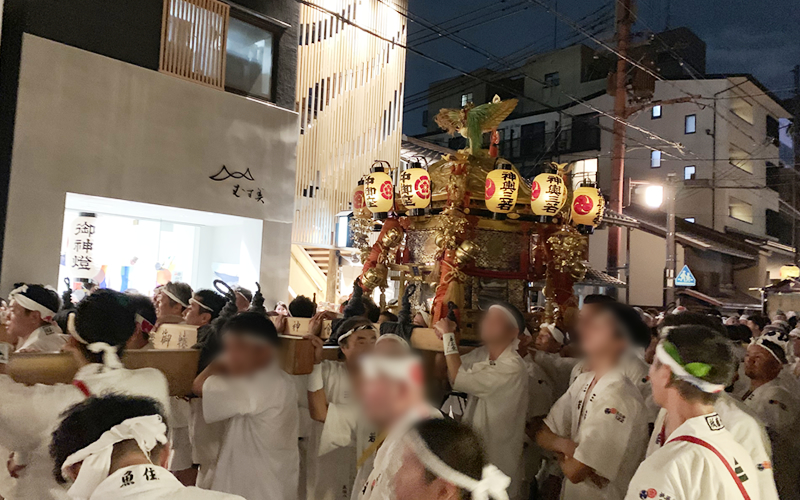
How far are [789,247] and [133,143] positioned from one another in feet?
93.6

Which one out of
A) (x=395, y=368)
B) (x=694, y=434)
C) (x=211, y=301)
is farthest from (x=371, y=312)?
(x=694, y=434)

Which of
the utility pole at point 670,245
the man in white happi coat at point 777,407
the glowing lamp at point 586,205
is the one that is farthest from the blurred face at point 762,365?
the utility pole at point 670,245

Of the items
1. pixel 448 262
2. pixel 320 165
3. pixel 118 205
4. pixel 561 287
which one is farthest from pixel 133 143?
pixel 561 287

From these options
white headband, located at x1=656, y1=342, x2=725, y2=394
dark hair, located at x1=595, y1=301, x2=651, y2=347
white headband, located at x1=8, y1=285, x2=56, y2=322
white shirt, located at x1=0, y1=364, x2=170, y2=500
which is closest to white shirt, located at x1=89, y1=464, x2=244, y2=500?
white shirt, located at x1=0, y1=364, x2=170, y2=500

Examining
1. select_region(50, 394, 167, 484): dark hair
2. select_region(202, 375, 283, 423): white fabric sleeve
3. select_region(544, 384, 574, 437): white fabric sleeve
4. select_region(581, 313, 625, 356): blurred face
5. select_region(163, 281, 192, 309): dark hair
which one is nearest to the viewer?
select_region(50, 394, 167, 484): dark hair

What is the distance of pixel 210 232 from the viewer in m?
12.2

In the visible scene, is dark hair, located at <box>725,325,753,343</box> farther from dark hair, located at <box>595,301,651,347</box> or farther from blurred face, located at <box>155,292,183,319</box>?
blurred face, located at <box>155,292,183,319</box>

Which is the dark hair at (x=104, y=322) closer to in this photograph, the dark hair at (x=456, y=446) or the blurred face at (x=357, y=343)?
the blurred face at (x=357, y=343)

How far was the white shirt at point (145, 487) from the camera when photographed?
5.22ft

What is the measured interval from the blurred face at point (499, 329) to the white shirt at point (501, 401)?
0.08m

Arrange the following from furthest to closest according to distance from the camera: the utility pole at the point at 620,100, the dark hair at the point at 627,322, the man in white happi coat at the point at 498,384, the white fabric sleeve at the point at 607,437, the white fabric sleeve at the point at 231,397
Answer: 1. the utility pole at the point at 620,100
2. the man in white happi coat at the point at 498,384
3. the dark hair at the point at 627,322
4. the white fabric sleeve at the point at 607,437
5. the white fabric sleeve at the point at 231,397

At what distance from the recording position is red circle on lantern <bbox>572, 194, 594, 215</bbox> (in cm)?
775

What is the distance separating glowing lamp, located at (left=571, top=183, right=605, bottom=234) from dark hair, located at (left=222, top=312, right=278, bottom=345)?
5742 mm

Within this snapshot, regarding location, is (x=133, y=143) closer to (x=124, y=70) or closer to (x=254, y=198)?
(x=124, y=70)
